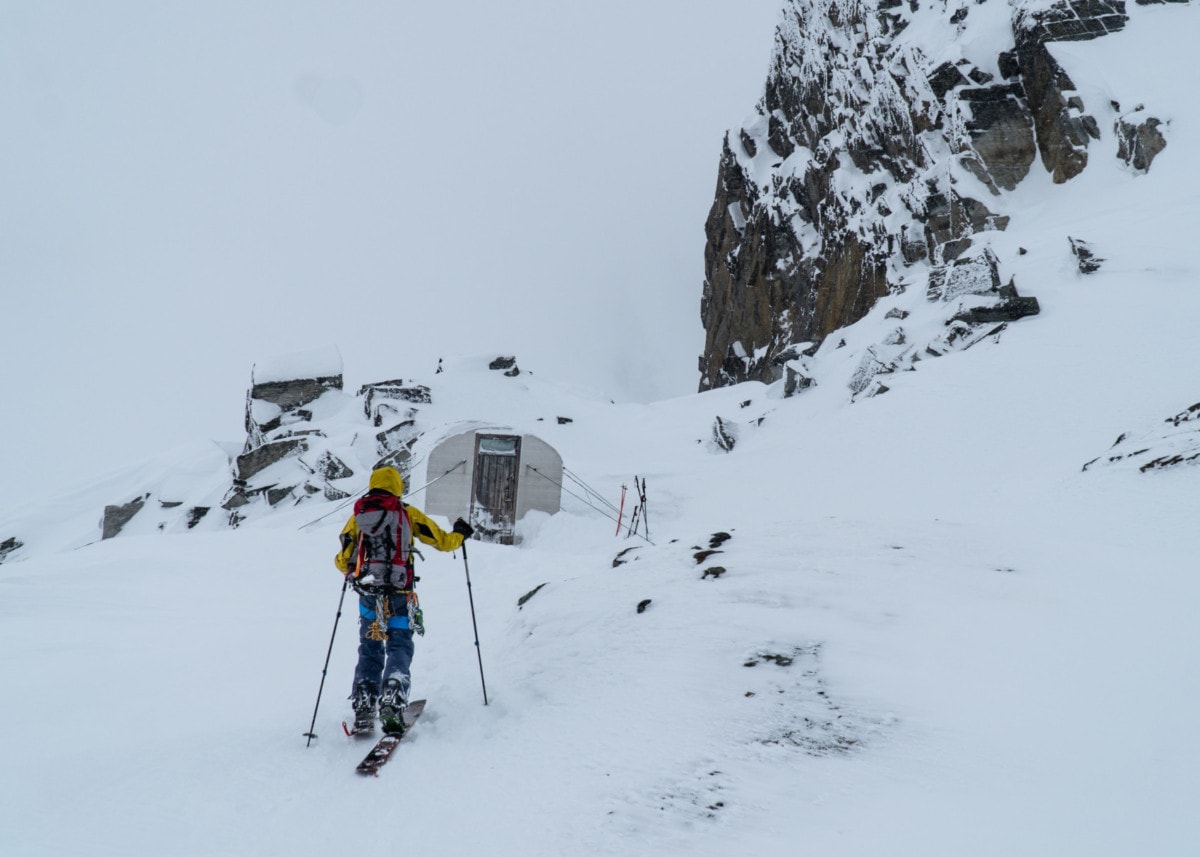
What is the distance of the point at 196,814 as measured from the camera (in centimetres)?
383

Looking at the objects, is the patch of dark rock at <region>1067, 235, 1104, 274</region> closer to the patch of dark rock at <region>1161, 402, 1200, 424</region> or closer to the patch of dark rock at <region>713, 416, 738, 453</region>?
the patch of dark rock at <region>713, 416, 738, 453</region>

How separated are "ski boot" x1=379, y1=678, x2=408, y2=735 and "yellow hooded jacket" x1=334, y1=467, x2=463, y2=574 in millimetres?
1037

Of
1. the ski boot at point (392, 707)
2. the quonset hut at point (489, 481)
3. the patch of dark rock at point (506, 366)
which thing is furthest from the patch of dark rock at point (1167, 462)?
the patch of dark rock at point (506, 366)

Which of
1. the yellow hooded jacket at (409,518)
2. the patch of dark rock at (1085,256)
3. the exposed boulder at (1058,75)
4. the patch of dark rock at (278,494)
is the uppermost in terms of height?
the exposed boulder at (1058,75)

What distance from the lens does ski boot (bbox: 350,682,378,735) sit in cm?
517

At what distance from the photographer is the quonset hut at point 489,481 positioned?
18.4 metres

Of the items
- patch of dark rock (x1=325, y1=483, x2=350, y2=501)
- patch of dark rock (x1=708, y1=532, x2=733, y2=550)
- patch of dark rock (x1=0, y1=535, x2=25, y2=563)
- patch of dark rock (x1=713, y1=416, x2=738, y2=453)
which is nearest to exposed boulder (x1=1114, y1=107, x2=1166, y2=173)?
patch of dark rock (x1=713, y1=416, x2=738, y2=453)

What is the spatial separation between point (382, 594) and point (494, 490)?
13.0m

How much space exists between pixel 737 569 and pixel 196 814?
4712 millimetres

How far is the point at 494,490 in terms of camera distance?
60.8 feet

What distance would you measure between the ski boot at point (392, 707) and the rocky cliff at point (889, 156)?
22301 millimetres

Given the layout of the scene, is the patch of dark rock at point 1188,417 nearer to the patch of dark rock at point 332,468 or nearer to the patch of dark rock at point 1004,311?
the patch of dark rock at point 1004,311

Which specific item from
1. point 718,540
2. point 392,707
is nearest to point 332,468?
point 718,540

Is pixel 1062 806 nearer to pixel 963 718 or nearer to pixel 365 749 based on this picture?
pixel 963 718
